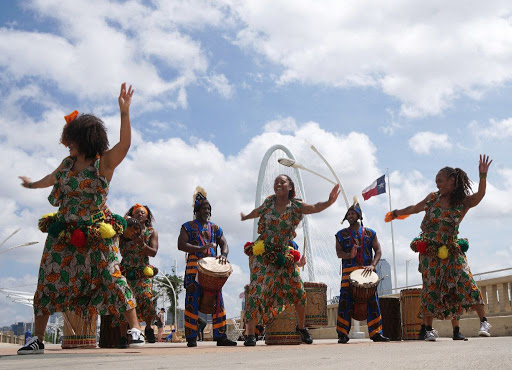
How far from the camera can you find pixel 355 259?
28.0 ft

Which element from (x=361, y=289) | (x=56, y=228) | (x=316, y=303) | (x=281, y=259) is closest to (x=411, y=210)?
(x=361, y=289)

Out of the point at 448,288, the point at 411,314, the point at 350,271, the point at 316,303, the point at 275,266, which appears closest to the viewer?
the point at 275,266

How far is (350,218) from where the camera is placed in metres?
8.78

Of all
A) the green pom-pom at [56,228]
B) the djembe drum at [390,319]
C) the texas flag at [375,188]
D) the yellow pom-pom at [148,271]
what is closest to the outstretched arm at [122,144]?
the green pom-pom at [56,228]

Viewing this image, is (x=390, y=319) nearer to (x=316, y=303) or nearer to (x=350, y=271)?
(x=350, y=271)

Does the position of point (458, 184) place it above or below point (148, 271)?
above

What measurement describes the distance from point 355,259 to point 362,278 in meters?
0.45

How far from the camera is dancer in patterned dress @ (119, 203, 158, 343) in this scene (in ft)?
27.5

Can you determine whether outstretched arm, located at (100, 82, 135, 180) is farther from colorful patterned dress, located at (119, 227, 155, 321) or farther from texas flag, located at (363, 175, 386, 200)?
texas flag, located at (363, 175, 386, 200)

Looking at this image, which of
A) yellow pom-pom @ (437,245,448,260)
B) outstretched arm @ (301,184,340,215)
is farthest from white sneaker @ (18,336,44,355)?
yellow pom-pom @ (437,245,448,260)

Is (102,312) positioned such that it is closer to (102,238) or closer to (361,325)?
(102,238)

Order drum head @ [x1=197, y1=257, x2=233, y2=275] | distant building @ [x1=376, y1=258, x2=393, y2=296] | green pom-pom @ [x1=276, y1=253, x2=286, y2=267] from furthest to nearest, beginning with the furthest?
1. distant building @ [x1=376, y1=258, x2=393, y2=296]
2. green pom-pom @ [x1=276, y1=253, x2=286, y2=267]
3. drum head @ [x1=197, y1=257, x2=233, y2=275]

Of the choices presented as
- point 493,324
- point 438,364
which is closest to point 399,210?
point 493,324

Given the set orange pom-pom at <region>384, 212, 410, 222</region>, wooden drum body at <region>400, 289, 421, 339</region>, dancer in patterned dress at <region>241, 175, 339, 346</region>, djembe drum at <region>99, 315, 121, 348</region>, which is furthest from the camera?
wooden drum body at <region>400, 289, 421, 339</region>
